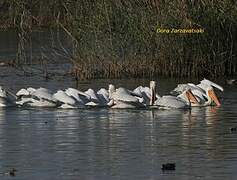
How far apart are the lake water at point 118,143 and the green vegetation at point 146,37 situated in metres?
4.85

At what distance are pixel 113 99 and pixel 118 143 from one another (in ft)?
17.3

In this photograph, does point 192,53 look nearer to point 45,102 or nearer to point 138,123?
point 45,102

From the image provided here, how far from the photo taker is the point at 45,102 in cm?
1936

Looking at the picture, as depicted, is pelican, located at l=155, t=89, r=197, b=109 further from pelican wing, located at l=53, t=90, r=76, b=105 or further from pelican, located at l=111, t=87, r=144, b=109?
pelican wing, located at l=53, t=90, r=76, b=105

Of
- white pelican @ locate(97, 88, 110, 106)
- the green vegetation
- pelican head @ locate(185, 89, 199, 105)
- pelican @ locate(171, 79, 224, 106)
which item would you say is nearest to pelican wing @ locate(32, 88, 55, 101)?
white pelican @ locate(97, 88, 110, 106)

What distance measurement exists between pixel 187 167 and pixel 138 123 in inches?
194

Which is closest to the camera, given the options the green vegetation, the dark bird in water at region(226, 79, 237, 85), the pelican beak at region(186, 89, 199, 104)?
the pelican beak at region(186, 89, 199, 104)

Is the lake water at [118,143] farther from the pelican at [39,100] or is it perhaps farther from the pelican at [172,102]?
the pelican at [39,100]

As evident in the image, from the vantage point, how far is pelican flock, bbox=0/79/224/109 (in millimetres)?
18641

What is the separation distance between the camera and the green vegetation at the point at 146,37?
24.3 meters

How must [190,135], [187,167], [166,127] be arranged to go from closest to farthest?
1. [187,167]
2. [190,135]
3. [166,127]

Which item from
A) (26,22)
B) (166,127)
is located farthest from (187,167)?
(26,22)

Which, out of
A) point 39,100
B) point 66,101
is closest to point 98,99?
point 66,101

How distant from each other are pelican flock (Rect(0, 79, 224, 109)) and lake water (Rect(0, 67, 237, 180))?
0.96ft
